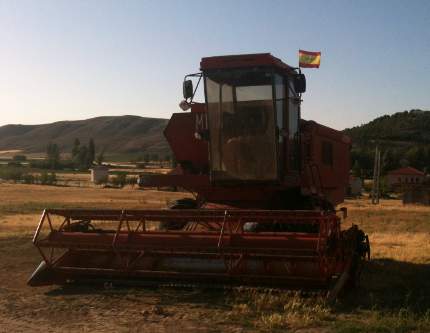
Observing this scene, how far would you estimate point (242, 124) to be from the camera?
919 cm

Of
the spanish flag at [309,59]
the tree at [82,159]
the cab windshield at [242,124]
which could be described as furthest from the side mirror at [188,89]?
the tree at [82,159]

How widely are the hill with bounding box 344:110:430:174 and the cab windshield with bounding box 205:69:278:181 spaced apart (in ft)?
268

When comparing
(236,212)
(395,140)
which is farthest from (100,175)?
(236,212)

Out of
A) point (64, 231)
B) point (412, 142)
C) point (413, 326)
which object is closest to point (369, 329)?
point (413, 326)

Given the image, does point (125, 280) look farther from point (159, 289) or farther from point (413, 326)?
point (413, 326)

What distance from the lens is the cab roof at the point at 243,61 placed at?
8.98 metres

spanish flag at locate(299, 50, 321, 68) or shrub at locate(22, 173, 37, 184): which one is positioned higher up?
spanish flag at locate(299, 50, 321, 68)

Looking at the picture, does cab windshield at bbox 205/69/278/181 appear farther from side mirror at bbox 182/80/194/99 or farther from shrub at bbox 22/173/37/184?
shrub at bbox 22/173/37/184

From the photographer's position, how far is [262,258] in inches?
296

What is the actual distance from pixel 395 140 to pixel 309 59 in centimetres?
12183

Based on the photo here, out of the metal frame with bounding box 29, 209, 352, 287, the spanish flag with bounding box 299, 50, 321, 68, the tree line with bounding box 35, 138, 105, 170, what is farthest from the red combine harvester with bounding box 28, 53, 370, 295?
the tree line with bounding box 35, 138, 105, 170

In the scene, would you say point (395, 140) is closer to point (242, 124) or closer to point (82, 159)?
point (82, 159)

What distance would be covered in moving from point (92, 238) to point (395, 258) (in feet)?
20.1

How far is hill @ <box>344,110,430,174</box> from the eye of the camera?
3829 inches
